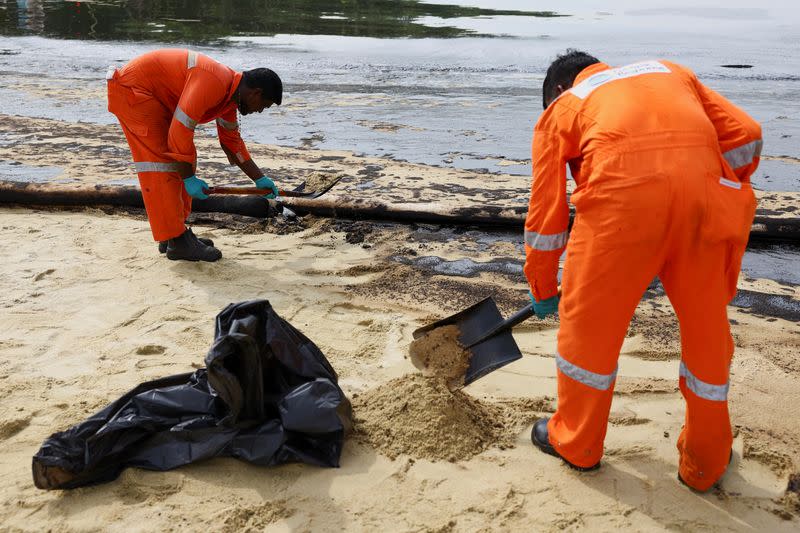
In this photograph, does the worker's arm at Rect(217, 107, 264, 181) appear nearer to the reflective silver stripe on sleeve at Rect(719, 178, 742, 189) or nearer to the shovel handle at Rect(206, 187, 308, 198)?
the shovel handle at Rect(206, 187, 308, 198)

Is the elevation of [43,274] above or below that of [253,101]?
below

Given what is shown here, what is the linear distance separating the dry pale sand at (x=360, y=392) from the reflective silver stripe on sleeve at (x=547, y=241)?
800 mm

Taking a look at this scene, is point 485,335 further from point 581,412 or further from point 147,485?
point 147,485

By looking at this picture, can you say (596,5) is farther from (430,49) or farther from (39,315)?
(39,315)

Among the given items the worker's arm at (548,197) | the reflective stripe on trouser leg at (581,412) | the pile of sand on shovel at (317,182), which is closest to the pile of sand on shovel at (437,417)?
the reflective stripe on trouser leg at (581,412)

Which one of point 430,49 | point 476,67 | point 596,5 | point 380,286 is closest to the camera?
point 380,286

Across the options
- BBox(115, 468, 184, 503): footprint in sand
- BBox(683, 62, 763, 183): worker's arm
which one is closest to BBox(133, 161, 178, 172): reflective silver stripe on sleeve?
BBox(115, 468, 184, 503): footprint in sand

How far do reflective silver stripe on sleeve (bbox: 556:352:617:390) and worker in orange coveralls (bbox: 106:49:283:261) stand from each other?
2.92m

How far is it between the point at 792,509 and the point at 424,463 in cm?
136

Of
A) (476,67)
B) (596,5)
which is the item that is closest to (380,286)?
(476,67)

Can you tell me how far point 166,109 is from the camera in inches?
190

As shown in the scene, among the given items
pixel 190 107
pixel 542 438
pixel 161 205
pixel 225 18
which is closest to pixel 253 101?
pixel 190 107

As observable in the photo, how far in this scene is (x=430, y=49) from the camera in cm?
1345

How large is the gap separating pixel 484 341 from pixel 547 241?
86cm
